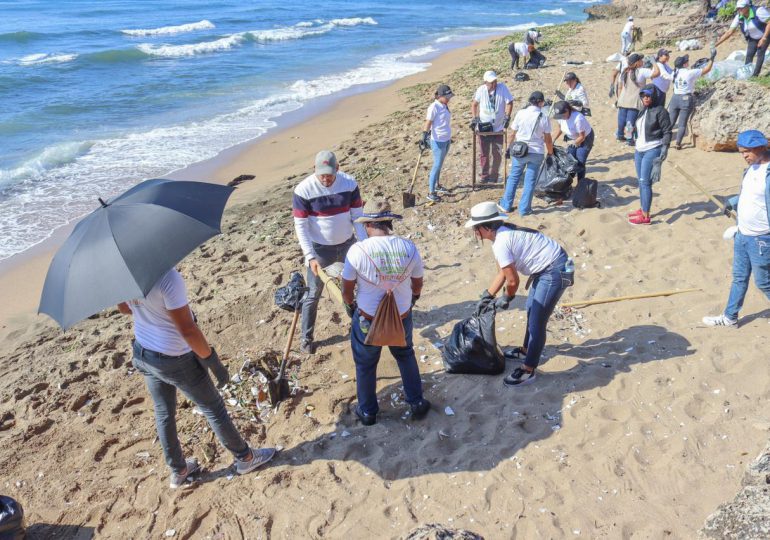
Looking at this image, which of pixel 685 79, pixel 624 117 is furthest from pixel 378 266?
pixel 624 117

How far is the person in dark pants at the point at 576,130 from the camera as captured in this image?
25.8ft

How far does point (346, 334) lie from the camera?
5781 millimetres

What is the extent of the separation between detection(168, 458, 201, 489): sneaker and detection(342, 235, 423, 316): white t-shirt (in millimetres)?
1736

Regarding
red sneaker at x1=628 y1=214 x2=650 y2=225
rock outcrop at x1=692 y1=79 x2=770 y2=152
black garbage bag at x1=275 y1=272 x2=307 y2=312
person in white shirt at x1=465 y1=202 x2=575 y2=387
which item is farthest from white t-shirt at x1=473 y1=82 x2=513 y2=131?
black garbage bag at x1=275 y1=272 x2=307 y2=312

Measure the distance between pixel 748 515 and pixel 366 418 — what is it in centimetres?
266

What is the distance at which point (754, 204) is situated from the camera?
4.60 meters

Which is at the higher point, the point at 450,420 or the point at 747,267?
the point at 747,267

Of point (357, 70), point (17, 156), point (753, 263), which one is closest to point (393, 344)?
point (753, 263)

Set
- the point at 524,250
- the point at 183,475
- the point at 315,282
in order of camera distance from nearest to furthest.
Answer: the point at 183,475
the point at 524,250
the point at 315,282

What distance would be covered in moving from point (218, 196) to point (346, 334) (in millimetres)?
2284

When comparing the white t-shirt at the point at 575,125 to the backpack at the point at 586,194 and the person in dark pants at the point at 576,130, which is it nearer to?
the person in dark pants at the point at 576,130

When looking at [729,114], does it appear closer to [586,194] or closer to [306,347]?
[586,194]

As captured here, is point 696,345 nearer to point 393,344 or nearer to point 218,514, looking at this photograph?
point 393,344

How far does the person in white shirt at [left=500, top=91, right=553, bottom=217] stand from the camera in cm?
740
